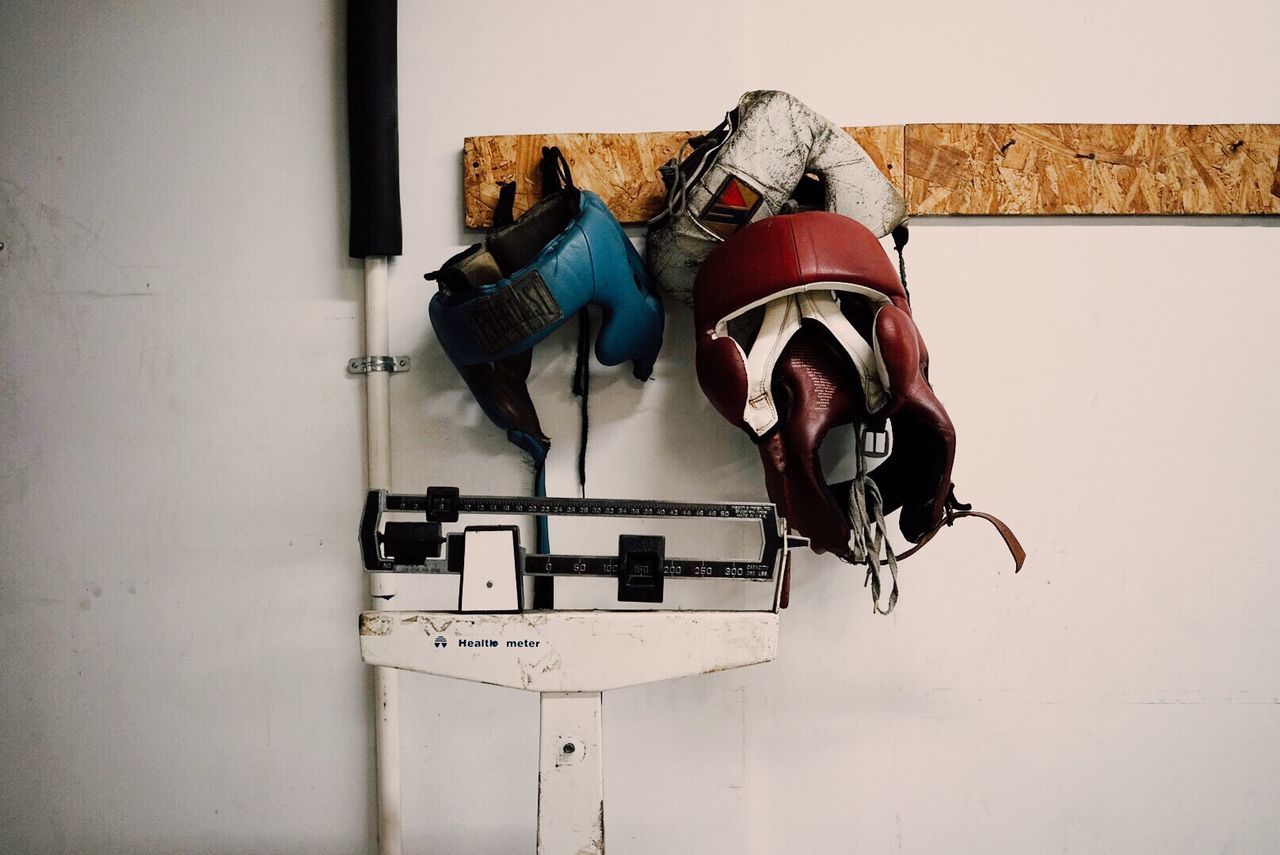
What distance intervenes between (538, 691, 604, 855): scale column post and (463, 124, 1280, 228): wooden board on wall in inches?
30.3

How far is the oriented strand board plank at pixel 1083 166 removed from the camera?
115 cm

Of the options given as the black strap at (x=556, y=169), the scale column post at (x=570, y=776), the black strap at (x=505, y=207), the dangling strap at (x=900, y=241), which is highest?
the black strap at (x=556, y=169)

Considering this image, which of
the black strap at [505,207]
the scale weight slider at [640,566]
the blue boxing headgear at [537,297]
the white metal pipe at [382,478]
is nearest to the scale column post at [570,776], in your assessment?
the scale weight slider at [640,566]

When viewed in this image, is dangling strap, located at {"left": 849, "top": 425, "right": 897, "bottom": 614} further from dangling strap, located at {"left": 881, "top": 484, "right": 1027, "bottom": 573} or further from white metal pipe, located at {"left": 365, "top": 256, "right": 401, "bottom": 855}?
white metal pipe, located at {"left": 365, "top": 256, "right": 401, "bottom": 855}

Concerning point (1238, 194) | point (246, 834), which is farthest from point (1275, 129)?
point (246, 834)

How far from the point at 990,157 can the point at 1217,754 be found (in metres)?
1.10

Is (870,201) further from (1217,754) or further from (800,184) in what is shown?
(1217,754)

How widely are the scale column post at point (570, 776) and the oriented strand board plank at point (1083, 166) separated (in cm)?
94

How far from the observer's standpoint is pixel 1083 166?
3.79 feet

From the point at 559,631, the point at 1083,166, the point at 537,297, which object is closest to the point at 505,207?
the point at 537,297

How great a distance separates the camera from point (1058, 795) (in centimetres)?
121

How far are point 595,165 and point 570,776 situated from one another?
91cm

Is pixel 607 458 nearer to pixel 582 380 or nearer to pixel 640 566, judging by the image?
pixel 582 380

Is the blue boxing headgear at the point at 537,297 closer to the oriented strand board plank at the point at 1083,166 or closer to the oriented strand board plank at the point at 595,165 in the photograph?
the oriented strand board plank at the point at 595,165
